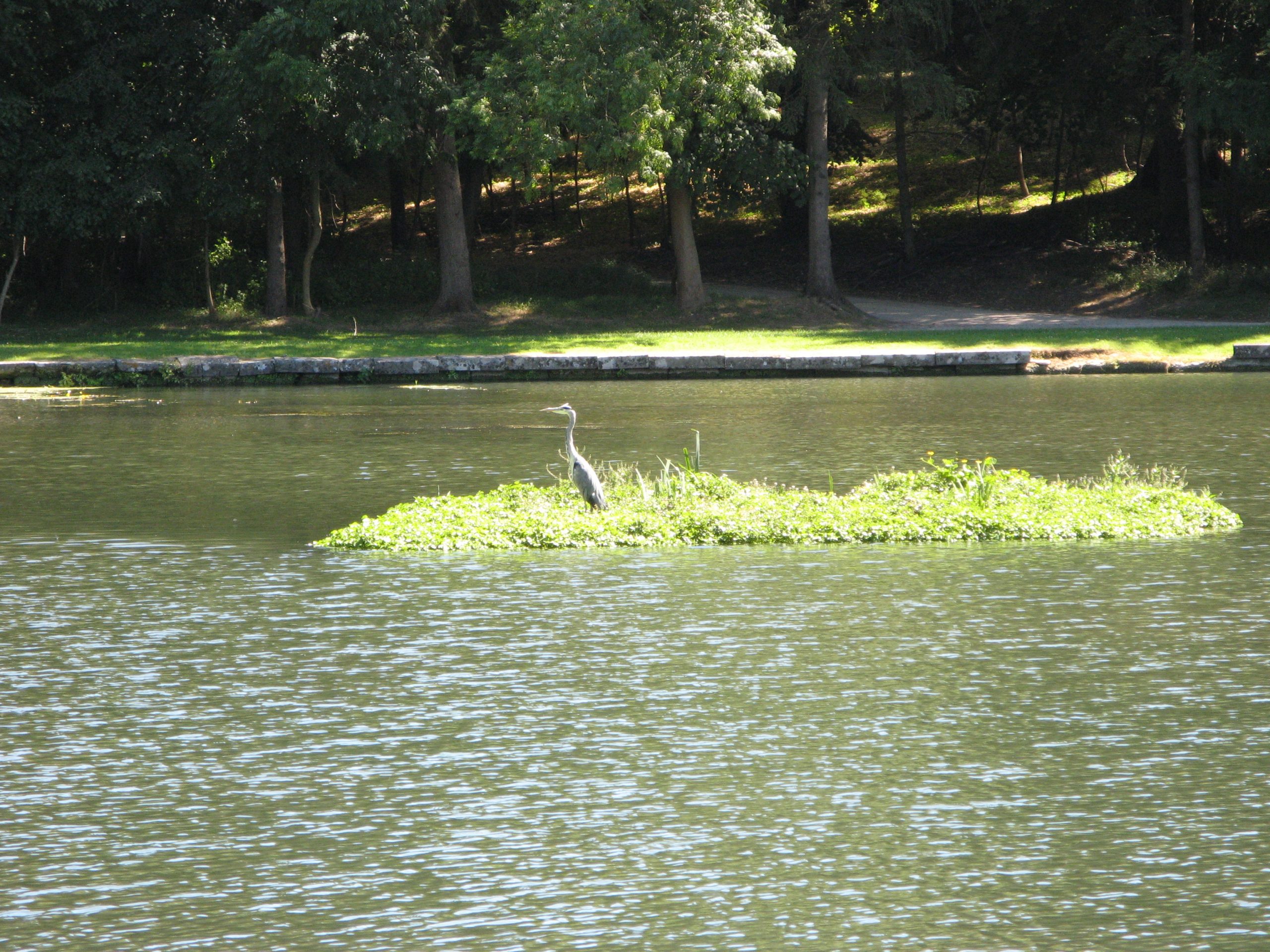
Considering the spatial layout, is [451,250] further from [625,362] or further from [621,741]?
[621,741]

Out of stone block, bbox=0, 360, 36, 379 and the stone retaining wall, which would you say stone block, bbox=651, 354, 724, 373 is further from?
stone block, bbox=0, 360, 36, 379

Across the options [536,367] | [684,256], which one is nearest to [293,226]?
[684,256]

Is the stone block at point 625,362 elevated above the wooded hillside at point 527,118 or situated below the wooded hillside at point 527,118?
below

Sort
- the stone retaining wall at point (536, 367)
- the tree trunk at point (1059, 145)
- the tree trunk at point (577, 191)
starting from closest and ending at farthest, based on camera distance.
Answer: the stone retaining wall at point (536, 367)
the tree trunk at point (1059, 145)
the tree trunk at point (577, 191)

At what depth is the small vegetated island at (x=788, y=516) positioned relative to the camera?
12.9 m

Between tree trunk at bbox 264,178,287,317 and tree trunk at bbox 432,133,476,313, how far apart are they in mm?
3540

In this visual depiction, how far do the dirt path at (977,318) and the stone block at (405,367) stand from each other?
35.9ft

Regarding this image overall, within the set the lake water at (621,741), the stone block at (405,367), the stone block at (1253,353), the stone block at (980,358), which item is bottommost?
the lake water at (621,741)

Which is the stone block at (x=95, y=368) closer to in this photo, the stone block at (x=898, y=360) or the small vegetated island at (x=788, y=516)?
the stone block at (x=898, y=360)

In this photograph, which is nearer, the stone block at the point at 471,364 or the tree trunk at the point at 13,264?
the stone block at the point at 471,364

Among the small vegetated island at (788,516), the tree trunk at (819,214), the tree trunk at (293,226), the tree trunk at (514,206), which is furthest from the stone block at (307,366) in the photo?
the tree trunk at (514,206)

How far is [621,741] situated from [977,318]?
28.9 m

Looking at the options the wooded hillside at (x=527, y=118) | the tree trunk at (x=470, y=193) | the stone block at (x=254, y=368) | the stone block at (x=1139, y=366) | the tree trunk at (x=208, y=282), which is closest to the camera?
the stone block at (x=1139, y=366)

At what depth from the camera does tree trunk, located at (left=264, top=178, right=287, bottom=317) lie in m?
36.2
